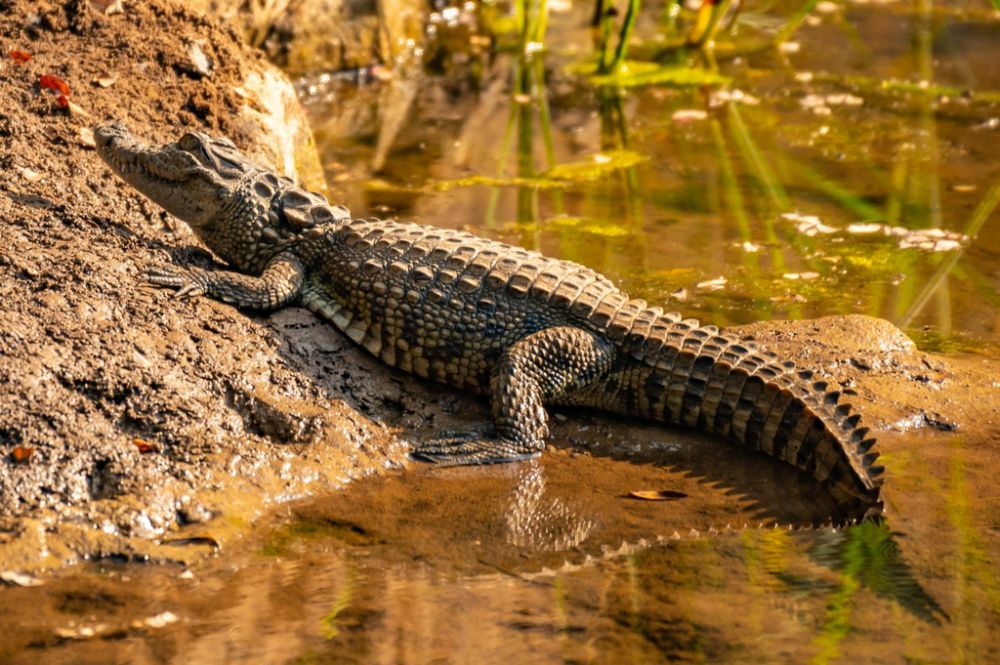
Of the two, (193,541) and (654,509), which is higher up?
(654,509)

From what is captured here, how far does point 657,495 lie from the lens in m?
4.87

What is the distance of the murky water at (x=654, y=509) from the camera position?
3818 millimetres

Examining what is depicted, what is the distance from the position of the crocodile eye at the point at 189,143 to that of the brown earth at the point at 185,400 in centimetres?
43

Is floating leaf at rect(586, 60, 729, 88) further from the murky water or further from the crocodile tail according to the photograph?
the crocodile tail

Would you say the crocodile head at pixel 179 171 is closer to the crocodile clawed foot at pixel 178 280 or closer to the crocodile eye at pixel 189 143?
the crocodile eye at pixel 189 143

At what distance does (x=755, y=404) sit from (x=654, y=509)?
2.47 feet

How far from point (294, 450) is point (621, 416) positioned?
152 centimetres

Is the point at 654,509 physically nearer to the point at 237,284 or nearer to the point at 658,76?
the point at 237,284

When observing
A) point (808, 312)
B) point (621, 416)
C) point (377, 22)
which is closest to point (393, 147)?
point (377, 22)

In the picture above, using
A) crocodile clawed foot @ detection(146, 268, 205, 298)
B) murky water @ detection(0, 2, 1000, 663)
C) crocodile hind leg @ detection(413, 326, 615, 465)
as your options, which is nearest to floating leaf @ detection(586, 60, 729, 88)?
murky water @ detection(0, 2, 1000, 663)

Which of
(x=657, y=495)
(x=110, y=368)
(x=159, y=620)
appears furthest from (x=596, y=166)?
(x=159, y=620)

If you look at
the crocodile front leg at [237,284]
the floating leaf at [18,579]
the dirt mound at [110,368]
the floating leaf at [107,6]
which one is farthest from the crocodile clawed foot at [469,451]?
the floating leaf at [107,6]

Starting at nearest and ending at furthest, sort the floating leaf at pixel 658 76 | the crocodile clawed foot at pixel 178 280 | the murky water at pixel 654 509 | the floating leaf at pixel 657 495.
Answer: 1. the murky water at pixel 654 509
2. the floating leaf at pixel 657 495
3. the crocodile clawed foot at pixel 178 280
4. the floating leaf at pixel 658 76

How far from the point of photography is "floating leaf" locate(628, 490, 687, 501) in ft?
15.9
